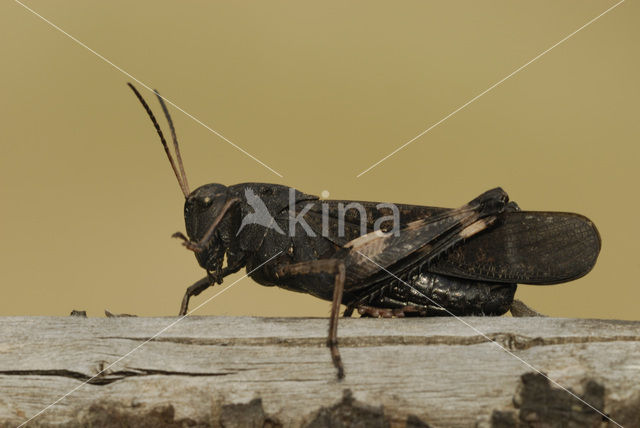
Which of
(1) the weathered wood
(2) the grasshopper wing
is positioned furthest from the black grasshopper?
(1) the weathered wood

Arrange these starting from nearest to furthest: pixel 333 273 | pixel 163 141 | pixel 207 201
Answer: pixel 333 273 < pixel 207 201 < pixel 163 141

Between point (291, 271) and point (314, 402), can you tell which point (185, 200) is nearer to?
point (291, 271)

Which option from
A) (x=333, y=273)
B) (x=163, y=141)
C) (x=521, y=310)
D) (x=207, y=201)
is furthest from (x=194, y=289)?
(x=521, y=310)

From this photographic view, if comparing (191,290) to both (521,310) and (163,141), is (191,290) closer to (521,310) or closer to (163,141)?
(163,141)

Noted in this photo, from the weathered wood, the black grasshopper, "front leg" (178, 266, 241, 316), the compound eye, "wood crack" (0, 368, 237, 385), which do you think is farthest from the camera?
A: "front leg" (178, 266, 241, 316)

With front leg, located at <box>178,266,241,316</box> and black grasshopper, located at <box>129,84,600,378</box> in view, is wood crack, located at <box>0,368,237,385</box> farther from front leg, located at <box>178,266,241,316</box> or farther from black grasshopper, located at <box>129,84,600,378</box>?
front leg, located at <box>178,266,241,316</box>

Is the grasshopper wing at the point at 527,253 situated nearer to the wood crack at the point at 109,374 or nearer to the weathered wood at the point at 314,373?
the weathered wood at the point at 314,373

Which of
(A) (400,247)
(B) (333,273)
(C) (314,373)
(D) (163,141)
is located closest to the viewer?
(C) (314,373)
